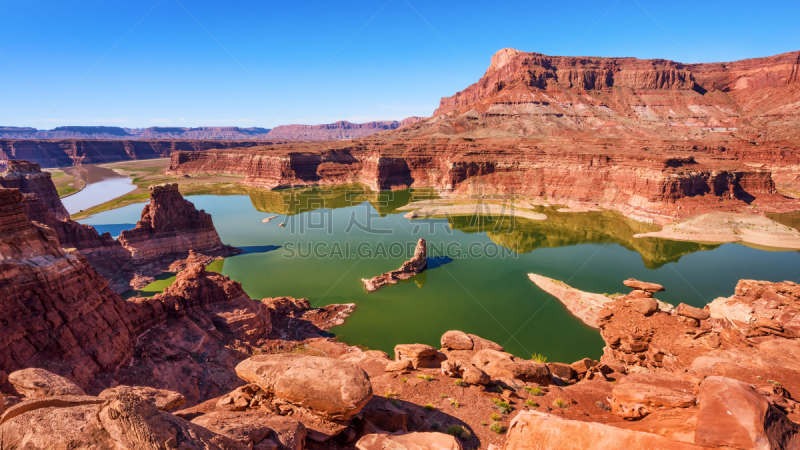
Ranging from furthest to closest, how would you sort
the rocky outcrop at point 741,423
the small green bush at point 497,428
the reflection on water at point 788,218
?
1. the reflection on water at point 788,218
2. the small green bush at point 497,428
3. the rocky outcrop at point 741,423

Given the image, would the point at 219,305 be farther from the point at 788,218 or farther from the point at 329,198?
the point at 788,218

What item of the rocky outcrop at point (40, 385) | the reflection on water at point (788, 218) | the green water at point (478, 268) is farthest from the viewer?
the reflection on water at point (788, 218)

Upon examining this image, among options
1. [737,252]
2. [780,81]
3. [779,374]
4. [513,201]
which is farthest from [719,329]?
[780,81]

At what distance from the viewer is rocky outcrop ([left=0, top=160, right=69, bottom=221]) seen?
4466 centimetres

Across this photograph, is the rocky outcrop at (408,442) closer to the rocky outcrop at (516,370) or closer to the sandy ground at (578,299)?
the rocky outcrop at (516,370)

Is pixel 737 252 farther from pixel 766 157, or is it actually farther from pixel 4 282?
pixel 4 282

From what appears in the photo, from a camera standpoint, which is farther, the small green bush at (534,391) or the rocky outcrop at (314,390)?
the small green bush at (534,391)

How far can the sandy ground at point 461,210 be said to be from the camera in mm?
68812

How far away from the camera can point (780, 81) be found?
442 ft

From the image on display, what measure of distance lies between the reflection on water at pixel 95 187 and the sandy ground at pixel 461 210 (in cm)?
7798

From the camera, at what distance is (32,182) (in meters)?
45.5

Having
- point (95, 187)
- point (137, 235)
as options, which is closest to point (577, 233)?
point (137, 235)

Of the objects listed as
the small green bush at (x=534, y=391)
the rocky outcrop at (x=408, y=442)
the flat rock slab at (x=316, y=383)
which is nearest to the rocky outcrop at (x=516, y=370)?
the small green bush at (x=534, y=391)

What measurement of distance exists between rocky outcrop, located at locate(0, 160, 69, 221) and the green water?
18.6m
